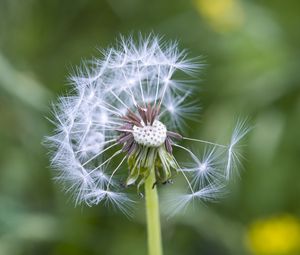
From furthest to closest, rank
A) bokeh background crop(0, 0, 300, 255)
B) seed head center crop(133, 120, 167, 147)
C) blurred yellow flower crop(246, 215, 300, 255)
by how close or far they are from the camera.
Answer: blurred yellow flower crop(246, 215, 300, 255)
bokeh background crop(0, 0, 300, 255)
seed head center crop(133, 120, 167, 147)

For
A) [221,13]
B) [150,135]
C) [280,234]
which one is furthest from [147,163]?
[221,13]

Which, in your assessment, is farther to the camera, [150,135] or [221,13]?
[221,13]

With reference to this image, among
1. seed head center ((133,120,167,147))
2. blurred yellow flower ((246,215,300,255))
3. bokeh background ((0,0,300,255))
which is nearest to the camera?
seed head center ((133,120,167,147))

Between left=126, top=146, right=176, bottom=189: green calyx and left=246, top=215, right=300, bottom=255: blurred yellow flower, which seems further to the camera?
left=246, top=215, right=300, bottom=255: blurred yellow flower

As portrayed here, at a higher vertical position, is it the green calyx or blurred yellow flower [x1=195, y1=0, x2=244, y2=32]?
blurred yellow flower [x1=195, y1=0, x2=244, y2=32]

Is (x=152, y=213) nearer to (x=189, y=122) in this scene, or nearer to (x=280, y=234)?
(x=280, y=234)

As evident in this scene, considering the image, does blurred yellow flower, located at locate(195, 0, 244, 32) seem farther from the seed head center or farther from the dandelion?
the seed head center

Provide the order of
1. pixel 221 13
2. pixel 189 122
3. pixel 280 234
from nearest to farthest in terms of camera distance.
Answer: pixel 280 234 → pixel 189 122 → pixel 221 13

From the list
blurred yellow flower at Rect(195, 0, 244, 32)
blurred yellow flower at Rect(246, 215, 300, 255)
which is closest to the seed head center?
blurred yellow flower at Rect(246, 215, 300, 255)
